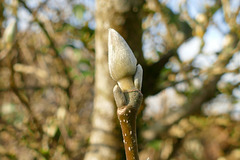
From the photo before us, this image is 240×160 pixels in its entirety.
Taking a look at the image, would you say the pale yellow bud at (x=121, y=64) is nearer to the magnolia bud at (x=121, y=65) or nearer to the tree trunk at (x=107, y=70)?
the magnolia bud at (x=121, y=65)

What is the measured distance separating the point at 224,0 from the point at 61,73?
0.97 m

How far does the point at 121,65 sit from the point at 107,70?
1.51ft

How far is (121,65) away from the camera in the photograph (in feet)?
1.17

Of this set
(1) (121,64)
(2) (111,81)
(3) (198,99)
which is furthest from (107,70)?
(3) (198,99)

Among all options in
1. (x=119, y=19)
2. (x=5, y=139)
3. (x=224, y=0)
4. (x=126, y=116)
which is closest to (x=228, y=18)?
(x=224, y=0)

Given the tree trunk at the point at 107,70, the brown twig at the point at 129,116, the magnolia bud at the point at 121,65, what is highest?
the tree trunk at the point at 107,70

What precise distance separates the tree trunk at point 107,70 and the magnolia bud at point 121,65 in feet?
1.24

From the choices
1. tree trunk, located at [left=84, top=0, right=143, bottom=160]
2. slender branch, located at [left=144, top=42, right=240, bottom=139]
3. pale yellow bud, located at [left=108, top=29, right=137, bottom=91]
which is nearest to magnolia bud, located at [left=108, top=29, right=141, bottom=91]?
pale yellow bud, located at [left=108, top=29, right=137, bottom=91]

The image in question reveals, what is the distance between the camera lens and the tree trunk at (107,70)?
0.73 m

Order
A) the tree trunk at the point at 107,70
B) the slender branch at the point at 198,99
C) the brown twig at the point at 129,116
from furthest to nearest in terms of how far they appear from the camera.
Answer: the slender branch at the point at 198,99 → the tree trunk at the point at 107,70 → the brown twig at the point at 129,116

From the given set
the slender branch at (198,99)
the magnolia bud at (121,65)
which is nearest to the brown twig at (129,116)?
the magnolia bud at (121,65)

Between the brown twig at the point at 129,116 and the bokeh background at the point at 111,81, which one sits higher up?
the bokeh background at the point at 111,81

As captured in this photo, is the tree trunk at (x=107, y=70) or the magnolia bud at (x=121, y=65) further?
the tree trunk at (x=107, y=70)

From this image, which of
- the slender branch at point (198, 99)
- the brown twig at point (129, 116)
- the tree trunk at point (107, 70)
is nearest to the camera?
the brown twig at point (129, 116)
